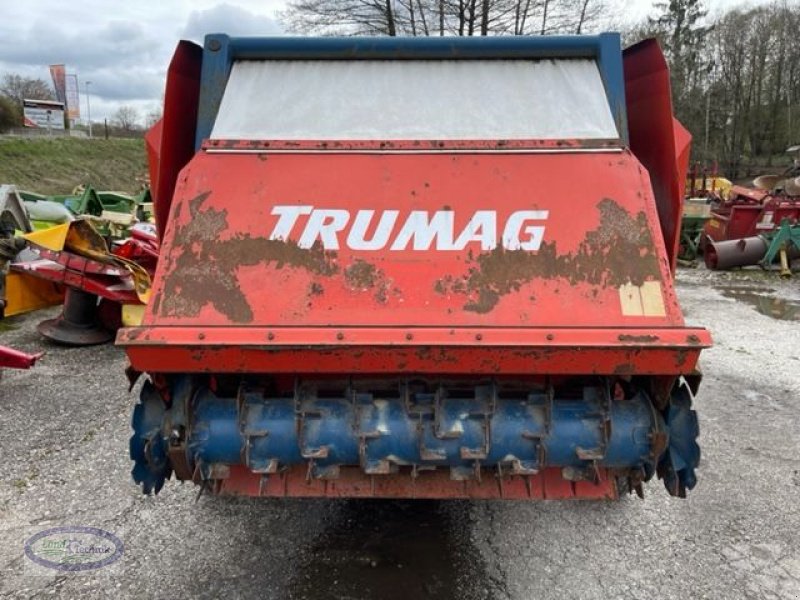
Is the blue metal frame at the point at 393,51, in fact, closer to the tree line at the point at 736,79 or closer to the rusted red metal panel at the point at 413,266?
the rusted red metal panel at the point at 413,266

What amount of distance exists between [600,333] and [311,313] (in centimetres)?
101

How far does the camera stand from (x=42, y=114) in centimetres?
3791

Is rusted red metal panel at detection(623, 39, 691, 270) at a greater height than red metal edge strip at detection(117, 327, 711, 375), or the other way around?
rusted red metal panel at detection(623, 39, 691, 270)

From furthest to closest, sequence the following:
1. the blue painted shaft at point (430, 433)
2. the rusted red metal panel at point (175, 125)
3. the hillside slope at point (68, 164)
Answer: the hillside slope at point (68, 164) → the rusted red metal panel at point (175, 125) → the blue painted shaft at point (430, 433)

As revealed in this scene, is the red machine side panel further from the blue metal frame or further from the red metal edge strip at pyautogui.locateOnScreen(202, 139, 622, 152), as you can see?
the blue metal frame

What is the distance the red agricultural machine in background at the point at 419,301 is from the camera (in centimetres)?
223

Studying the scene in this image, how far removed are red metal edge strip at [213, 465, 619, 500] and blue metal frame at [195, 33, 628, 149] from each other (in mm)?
1496

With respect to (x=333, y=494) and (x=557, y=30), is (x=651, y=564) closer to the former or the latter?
(x=333, y=494)

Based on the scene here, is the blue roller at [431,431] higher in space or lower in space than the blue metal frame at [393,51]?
lower

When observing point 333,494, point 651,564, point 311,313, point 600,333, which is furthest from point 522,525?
point 311,313

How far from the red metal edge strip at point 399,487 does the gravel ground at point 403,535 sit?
51 centimetres

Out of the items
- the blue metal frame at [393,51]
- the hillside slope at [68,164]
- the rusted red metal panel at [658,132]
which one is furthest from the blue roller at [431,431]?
the hillside slope at [68,164]

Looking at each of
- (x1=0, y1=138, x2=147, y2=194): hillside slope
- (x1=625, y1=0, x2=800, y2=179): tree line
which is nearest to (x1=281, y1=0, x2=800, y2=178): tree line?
(x1=625, y1=0, x2=800, y2=179): tree line

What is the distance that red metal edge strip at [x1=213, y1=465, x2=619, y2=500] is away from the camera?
8.47 feet
